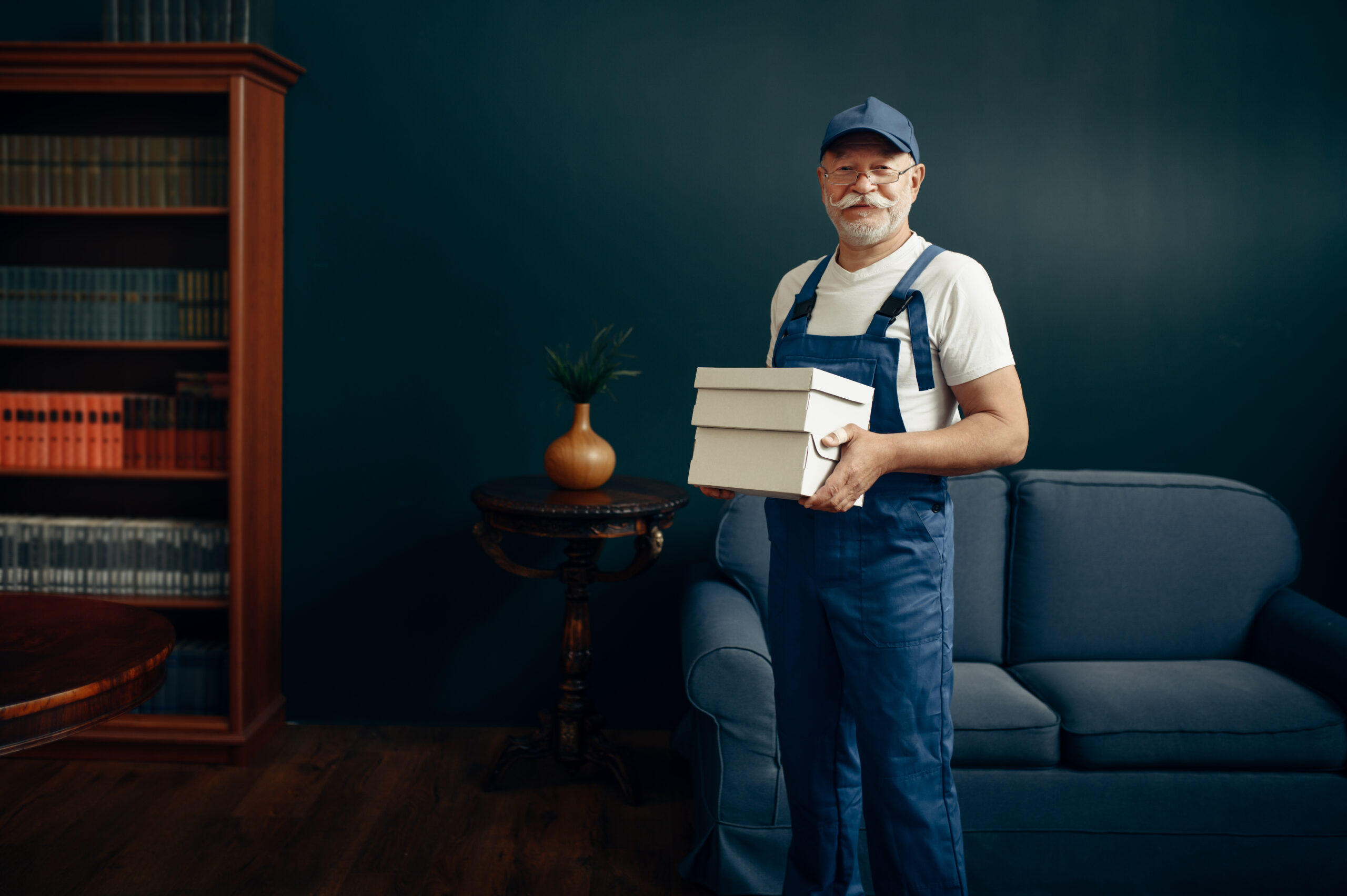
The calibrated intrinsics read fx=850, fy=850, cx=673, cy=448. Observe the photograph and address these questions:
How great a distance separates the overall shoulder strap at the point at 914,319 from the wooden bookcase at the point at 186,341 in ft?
6.22

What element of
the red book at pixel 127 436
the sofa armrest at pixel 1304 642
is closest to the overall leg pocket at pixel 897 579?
the sofa armrest at pixel 1304 642

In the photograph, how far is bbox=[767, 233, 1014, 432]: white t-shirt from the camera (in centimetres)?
142

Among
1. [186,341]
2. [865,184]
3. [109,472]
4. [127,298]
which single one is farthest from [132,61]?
[865,184]

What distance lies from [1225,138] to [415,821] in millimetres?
3110

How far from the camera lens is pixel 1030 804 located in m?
1.91

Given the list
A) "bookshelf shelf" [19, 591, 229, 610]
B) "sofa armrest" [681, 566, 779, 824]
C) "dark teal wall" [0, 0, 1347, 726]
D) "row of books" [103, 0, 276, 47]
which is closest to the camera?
"sofa armrest" [681, 566, 779, 824]

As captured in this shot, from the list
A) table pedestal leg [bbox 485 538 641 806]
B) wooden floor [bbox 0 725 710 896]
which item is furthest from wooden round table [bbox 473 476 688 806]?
wooden floor [bbox 0 725 710 896]

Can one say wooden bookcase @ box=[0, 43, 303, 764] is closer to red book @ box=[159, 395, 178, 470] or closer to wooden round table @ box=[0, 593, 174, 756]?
red book @ box=[159, 395, 178, 470]

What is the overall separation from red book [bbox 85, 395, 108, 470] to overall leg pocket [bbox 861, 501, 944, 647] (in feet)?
7.67

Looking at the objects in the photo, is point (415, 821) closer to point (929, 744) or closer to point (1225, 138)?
point (929, 744)

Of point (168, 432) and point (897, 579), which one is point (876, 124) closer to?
point (897, 579)

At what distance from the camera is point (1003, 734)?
1.92m

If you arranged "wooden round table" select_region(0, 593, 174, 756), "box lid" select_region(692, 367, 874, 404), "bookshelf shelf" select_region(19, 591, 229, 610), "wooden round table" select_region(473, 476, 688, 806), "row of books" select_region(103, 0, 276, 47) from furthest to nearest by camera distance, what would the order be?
1. "bookshelf shelf" select_region(19, 591, 229, 610)
2. "row of books" select_region(103, 0, 276, 47)
3. "wooden round table" select_region(473, 476, 688, 806)
4. "box lid" select_region(692, 367, 874, 404)
5. "wooden round table" select_region(0, 593, 174, 756)

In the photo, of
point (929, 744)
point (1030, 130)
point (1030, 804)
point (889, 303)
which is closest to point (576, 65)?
point (1030, 130)
